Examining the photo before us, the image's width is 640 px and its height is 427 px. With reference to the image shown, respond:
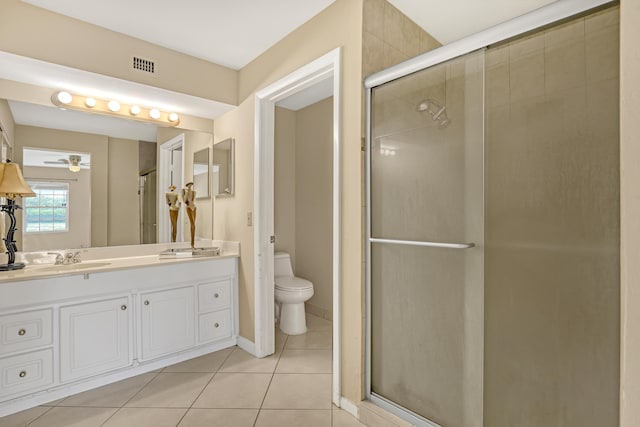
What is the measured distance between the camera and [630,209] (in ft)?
2.57

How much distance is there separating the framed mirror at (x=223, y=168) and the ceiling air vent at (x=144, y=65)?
31.8 inches

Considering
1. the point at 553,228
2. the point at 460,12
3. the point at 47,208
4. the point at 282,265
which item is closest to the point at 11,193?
the point at 47,208

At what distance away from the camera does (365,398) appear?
187 centimetres

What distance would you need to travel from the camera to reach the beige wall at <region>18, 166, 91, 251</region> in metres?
2.35

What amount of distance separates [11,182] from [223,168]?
1.47 metres

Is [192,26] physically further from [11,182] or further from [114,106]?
[11,182]

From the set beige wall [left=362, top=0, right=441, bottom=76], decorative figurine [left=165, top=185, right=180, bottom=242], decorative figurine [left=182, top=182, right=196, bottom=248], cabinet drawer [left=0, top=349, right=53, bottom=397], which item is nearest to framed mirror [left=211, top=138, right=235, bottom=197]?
decorative figurine [left=182, top=182, right=196, bottom=248]

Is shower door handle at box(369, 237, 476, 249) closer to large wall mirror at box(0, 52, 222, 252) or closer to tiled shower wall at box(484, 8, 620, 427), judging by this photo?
tiled shower wall at box(484, 8, 620, 427)

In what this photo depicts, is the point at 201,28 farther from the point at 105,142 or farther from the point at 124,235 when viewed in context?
the point at 124,235

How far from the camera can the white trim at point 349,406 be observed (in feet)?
6.13

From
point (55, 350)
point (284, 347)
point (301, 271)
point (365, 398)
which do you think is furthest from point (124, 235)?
point (365, 398)

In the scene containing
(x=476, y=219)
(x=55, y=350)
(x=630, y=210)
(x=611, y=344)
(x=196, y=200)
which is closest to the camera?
(x=630, y=210)

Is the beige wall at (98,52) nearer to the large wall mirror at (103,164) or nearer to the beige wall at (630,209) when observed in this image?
the large wall mirror at (103,164)

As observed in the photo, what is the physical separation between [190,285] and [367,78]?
2050mm
